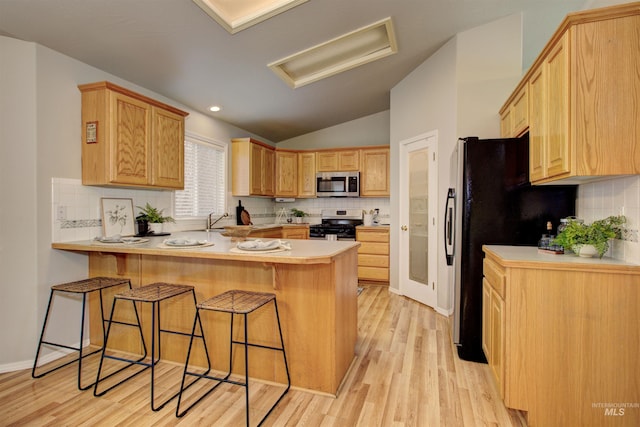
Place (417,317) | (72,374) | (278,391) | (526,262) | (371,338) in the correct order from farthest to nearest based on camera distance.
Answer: (417,317), (371,338), (72,374), (278,391), (526,262)

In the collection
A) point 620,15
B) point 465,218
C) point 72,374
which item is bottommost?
point 72,374

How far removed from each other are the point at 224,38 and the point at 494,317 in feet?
9.68

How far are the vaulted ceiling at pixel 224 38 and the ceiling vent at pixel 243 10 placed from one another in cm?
6

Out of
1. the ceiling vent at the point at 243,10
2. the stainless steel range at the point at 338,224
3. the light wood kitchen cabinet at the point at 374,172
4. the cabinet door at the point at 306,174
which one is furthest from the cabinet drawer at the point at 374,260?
the ceiling vent at the point at 243,10

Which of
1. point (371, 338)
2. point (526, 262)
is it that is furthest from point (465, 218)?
point (371, 338)

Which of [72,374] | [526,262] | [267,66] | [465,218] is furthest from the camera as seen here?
[267,66]

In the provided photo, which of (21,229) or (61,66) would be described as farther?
(61,66)

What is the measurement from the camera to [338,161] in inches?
219

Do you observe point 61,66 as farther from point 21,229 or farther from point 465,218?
point 465,218

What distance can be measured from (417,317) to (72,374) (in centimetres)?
315

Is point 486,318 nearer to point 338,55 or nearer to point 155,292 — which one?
point 155,292

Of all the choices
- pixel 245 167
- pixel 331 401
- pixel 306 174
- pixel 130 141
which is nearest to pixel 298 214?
pixel 306 174

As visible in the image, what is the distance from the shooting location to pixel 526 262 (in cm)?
177

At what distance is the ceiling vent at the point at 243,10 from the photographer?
95.3 inches
